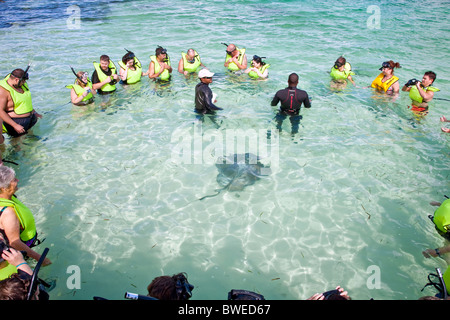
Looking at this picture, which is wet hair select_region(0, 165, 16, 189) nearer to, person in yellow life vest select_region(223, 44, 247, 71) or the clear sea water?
the clear sea water

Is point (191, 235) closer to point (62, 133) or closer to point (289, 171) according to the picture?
point (289, 171)

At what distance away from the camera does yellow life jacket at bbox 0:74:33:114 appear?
24.3 ft

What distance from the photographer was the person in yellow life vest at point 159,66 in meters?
10.6

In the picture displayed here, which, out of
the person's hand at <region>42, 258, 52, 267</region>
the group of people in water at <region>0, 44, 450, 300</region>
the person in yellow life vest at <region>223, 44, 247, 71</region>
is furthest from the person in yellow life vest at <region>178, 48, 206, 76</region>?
the person's hand at <region>42, 258, 52, 267</region>

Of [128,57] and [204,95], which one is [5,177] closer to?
[204,95]

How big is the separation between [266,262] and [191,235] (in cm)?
147

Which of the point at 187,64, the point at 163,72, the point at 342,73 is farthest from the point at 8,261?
the point at 342,73

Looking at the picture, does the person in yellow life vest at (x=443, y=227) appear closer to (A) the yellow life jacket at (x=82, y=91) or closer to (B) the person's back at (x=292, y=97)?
(B) the person's back at (x=292, y=97)

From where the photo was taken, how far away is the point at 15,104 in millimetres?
7609

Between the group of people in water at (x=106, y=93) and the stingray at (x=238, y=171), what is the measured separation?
1.94m

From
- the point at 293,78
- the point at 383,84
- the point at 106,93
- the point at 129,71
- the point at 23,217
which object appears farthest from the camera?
the point at 129,71

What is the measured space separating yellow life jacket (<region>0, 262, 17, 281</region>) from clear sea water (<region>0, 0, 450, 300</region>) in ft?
3.43

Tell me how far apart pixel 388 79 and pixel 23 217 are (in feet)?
35.1

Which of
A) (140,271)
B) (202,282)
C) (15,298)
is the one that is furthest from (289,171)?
(15,298)
